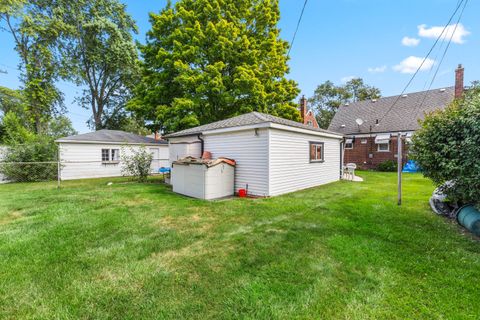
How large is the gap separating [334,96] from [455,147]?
114ft

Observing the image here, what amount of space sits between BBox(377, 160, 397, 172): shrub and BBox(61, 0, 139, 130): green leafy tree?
69.1 feet

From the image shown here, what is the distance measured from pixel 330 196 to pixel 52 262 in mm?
7433

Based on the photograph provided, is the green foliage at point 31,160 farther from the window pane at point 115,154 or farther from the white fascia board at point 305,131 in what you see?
the white fascia board at point 305,131

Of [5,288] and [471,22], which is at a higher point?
[471,22]

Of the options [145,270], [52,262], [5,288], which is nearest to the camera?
[5,288]

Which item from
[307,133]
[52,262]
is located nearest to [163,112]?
[307,133]

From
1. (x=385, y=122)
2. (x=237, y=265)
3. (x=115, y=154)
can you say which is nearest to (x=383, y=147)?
(x=385, y=122)

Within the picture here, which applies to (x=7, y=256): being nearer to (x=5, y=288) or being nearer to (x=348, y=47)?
(x=5, y=288)

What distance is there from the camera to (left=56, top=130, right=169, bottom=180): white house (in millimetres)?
13578

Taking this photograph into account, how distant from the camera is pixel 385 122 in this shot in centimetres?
1897

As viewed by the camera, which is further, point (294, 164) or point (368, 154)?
point (368, 154)

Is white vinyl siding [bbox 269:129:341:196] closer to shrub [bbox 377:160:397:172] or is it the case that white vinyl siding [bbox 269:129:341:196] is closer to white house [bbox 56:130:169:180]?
shrub [bbox 377:160:397:172]

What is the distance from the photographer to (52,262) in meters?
3.21

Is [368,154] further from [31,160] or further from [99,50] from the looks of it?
[99,50]
